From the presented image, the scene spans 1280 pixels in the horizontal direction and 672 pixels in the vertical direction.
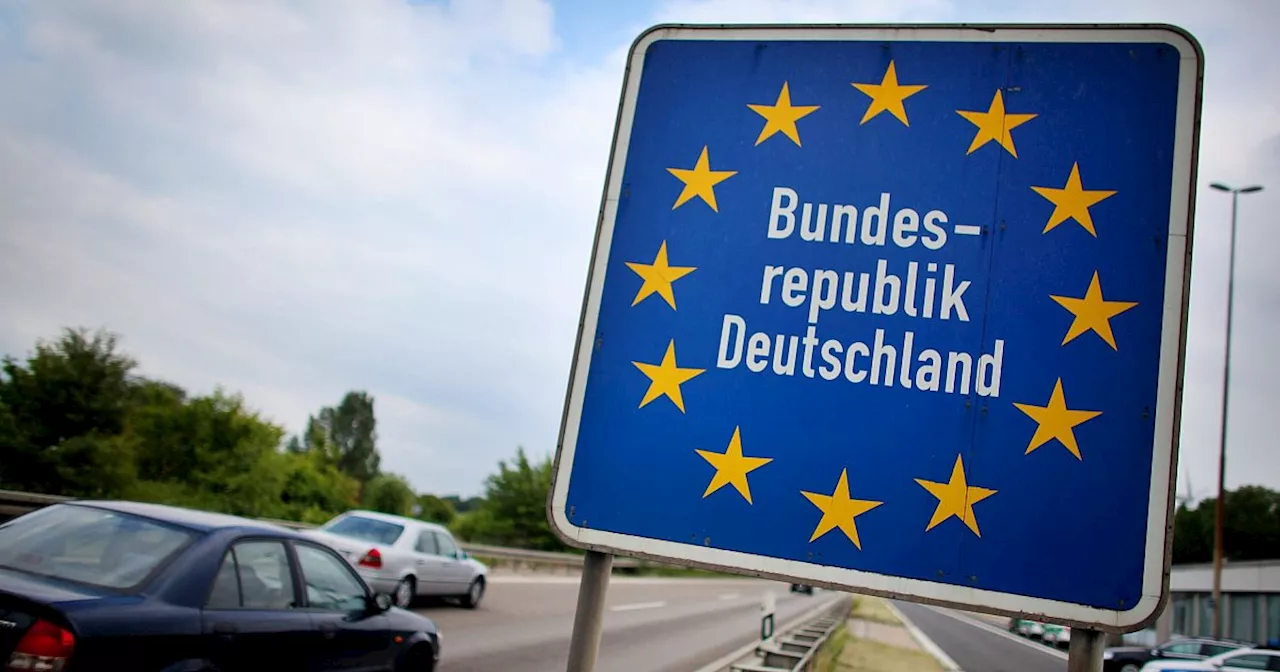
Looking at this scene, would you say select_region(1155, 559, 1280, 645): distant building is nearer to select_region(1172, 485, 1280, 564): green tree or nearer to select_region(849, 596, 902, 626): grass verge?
select_region(849, 596, 902, 626): grass verge

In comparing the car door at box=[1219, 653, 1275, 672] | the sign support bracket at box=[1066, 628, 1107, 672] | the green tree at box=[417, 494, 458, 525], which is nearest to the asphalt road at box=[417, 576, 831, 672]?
the sign support bracket at box=[1066, 628, 1107, 672]

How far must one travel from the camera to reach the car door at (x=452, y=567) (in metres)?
16.1

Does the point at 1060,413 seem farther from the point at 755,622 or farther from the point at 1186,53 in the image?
the point at 755,622

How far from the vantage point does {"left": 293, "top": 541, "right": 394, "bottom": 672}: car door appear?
6.04m

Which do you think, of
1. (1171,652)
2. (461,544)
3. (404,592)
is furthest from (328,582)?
(461,544)

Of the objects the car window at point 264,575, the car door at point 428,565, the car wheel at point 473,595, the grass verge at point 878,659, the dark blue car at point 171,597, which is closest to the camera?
the dark blue car at point 171,597

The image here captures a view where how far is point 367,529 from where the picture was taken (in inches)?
585

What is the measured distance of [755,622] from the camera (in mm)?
25016

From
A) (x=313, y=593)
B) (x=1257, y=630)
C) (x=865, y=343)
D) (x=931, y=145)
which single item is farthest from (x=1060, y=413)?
(x=1257, y=630)

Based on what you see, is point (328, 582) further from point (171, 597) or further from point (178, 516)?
point (171, 597)

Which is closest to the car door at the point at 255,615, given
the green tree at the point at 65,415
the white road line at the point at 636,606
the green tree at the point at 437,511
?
the white road line at the point at 636,606

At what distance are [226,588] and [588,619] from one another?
3.54 meters

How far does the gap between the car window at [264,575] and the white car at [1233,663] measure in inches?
805

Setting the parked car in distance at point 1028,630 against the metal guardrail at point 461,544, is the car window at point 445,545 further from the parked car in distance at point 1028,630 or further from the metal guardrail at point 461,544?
the parked car in distance at point 1028,630
